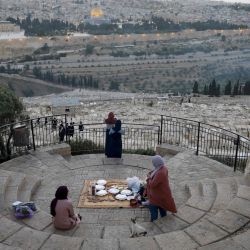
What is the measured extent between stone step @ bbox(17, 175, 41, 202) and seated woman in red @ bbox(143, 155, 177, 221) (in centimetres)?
213

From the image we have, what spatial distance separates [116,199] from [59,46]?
9473 centimetres

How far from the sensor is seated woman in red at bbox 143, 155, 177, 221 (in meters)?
6.16


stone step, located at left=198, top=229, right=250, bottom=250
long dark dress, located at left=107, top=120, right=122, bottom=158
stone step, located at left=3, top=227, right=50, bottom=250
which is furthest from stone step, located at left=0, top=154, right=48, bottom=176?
stone step, located at left=198, top=229, right=250, bottom=250

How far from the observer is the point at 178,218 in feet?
20.6

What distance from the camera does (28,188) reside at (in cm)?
735

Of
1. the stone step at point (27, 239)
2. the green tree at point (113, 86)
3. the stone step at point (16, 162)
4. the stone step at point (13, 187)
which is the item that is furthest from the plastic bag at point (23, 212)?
the green tree at point (113, 86)

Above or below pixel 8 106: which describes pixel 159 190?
below

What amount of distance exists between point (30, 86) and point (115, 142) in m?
61.8

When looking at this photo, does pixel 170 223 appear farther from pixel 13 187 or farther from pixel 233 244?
pixel 13 187

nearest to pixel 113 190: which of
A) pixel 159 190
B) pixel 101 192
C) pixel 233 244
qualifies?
pixel 101 192

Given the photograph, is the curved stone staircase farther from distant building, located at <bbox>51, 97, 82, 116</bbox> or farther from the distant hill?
the distant hill

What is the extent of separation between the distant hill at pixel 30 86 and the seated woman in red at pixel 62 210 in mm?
63022

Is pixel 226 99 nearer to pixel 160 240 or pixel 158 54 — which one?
pixel 160 240

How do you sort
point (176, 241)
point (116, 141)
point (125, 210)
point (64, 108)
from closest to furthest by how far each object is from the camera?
point (176, 241)
point (125, 210)
point (116, 141)
point (64, 108)
